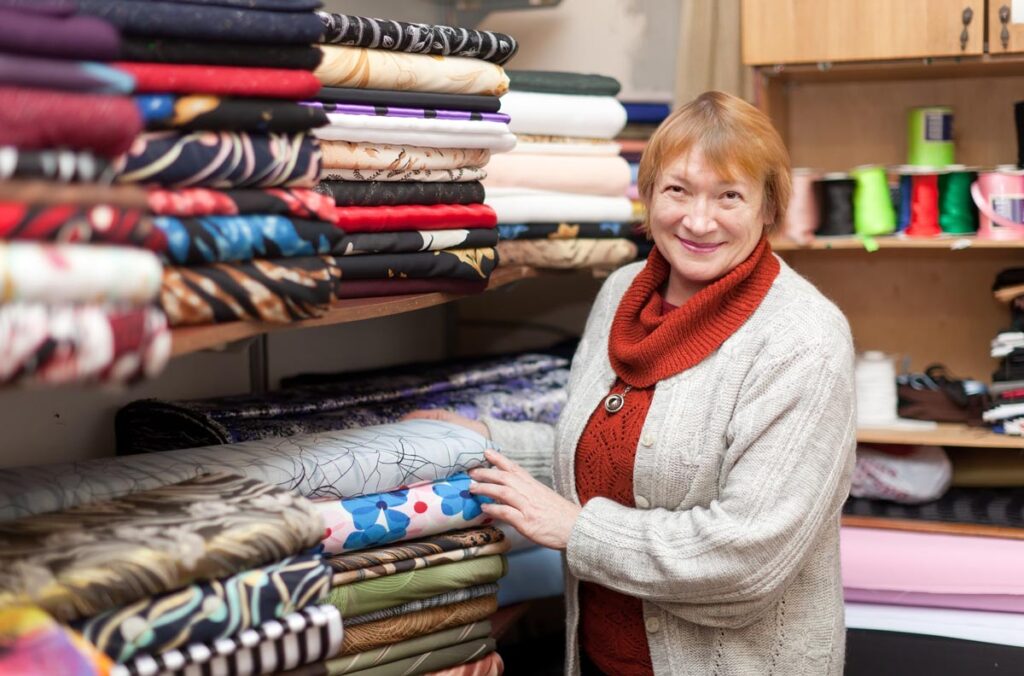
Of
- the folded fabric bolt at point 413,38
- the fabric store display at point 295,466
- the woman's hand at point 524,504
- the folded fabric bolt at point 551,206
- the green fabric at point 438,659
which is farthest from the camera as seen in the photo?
Answer: the folded fabric bolt at point 551,206

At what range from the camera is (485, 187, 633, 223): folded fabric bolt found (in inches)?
88.0

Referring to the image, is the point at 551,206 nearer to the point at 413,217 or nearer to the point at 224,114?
the point at 413,217

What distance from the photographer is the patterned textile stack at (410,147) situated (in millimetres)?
1624

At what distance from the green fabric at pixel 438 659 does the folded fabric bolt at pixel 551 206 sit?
0.79 metres

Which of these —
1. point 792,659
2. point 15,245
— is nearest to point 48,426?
point 15,245

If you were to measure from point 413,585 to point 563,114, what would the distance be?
1092mm

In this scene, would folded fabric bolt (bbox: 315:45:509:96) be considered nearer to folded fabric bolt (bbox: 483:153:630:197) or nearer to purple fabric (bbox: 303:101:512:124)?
purple fabric (bbox: 303:101:512:124)

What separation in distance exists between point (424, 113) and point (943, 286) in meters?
1.78

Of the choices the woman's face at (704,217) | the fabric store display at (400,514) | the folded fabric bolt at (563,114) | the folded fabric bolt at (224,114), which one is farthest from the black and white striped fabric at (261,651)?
the folded fabric bolt at (563,114)

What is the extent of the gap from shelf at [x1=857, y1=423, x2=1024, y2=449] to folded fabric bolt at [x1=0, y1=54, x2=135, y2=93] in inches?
78.6

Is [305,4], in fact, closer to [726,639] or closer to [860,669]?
[726,639]

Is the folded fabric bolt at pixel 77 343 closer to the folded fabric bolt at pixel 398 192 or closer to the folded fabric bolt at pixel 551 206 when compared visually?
the folded fabric bolt at pixel 398 192

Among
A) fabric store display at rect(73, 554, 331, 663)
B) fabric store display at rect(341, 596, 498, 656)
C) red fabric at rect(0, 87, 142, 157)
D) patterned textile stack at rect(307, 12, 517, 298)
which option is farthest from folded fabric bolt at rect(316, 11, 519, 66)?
fabric store display at rect(341, 596, 498, 656)

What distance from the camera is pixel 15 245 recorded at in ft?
2.99
